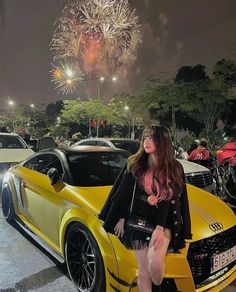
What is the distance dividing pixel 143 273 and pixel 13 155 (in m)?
7.31

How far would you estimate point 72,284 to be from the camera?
3766 mm

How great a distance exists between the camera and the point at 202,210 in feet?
11.8

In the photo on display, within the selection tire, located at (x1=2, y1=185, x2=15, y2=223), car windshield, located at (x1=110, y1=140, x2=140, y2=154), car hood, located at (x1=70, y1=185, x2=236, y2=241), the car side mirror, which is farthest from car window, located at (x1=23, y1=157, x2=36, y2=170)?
car windshield, located at (x1=110, y1=140, x2=140, y2=154)

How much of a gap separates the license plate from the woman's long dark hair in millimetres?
983

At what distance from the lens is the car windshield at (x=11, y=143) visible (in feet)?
33.7

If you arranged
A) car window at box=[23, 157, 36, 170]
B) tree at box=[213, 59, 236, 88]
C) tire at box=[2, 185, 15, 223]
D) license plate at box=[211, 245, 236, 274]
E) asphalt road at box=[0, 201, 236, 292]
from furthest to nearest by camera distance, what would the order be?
tree at box=[213, 59, 236, 88] → tire at box=[2, 185, 15, 223] → car window at box=[23, 157, 36, 170] → asphalt road at box=[0, 201, 236, 292] → license plate at box=[211, 245, 236, 274]

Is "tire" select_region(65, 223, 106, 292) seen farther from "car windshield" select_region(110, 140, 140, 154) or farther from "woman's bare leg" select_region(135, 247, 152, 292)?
"car windshield" select_region(110, 140, 140, 154)

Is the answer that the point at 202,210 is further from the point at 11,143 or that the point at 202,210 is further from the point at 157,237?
Result: the point at 11,143

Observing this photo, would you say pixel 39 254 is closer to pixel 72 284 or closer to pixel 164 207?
pixel 72 284

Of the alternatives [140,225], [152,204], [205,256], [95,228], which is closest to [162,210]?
[152,204]

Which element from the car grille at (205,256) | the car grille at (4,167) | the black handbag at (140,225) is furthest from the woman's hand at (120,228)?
the car grille at (4,167)

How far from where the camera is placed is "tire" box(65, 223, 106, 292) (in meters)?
3.19

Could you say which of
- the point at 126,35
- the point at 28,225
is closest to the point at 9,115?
the point at 126,35

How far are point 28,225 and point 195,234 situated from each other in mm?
2671
